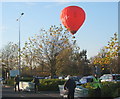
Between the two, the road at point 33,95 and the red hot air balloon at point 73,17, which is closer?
the red hot air balloon at point 73,17

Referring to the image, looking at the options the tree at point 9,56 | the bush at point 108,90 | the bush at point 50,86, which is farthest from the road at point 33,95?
the tree at point 9,56

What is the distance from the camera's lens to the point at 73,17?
14984mm

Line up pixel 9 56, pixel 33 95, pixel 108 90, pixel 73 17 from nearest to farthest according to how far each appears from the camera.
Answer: pixel 73 17
pixel 108 90
pixel 33 95
pixel 9 56

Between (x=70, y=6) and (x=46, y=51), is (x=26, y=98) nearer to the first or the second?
(x=70, y=6)

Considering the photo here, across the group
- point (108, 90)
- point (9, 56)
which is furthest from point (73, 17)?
point (9, 56)

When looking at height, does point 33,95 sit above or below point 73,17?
below

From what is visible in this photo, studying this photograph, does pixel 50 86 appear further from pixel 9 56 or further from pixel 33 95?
pixel 9 56

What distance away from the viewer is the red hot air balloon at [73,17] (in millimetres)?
14938

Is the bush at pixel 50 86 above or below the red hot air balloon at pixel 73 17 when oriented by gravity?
below

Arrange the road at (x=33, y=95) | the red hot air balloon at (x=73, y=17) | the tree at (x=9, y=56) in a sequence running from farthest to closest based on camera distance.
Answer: the tree at (x=9, y=56) < the road at (x=33, y=95) < the red hot air balloon at (x=73, y=17)

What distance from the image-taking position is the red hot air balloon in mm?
14938

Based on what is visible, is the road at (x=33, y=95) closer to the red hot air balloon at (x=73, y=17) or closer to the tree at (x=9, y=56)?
the red hot air balloon at (x=73, y=17)

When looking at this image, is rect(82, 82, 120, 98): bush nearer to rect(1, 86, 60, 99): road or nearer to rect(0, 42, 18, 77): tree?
rect(1, 86, 60, 99): road

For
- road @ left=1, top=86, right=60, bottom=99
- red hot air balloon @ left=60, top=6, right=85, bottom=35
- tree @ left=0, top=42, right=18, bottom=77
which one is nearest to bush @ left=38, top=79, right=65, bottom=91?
road @ left=1, top=86, right=60, bottom=99
